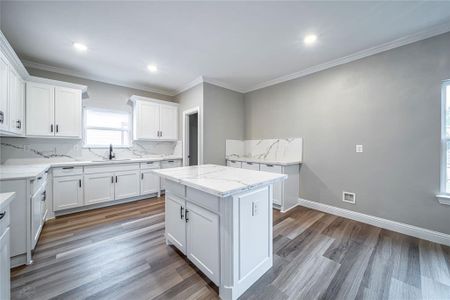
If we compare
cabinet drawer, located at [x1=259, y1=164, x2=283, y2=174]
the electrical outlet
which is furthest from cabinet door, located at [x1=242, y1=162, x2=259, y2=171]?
the electrical outlet

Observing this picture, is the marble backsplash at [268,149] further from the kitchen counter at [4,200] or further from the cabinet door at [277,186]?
the kitchen counter at [4,200]

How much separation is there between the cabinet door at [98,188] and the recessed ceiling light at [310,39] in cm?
394

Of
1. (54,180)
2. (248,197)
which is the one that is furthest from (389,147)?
(54,180)

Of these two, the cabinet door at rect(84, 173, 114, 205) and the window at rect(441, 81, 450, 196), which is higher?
the window at rect(441, 81, 450, 196)

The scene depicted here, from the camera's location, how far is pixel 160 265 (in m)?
1.71

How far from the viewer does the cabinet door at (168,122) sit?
4.16 metres

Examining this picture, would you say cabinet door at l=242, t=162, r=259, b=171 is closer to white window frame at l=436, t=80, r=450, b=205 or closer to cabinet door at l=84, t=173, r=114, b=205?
white window frame at l=436, t=80, r=450, b=205

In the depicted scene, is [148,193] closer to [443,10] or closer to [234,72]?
[234,72]

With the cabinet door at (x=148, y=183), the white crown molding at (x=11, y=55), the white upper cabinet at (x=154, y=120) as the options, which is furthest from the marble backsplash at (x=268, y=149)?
the white crown molding at (x=11, y=55)

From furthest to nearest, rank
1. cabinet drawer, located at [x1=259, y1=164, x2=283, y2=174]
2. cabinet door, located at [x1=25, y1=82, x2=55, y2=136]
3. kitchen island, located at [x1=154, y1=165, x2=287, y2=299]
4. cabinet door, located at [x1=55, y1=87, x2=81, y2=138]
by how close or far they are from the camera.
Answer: cabinet drawer, located at [x1=259, y1=164, x2=283, y2=174]
cabinet door, located at [x1=55, y1=87, x2=81, y2=138]
cabinet door, located at [x1=25, y1=82, x2=55, y2=136]
kitchen island, located at [x1=154, y1=165, x2=287, y2=299]

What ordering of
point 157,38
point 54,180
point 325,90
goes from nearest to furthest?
point 157,38 → point 54,180 → point 325,90

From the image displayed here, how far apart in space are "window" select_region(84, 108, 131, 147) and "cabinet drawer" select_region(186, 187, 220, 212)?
307 cm

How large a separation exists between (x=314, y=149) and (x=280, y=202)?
1.15 metres

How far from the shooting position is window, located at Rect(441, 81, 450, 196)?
2059 mm
